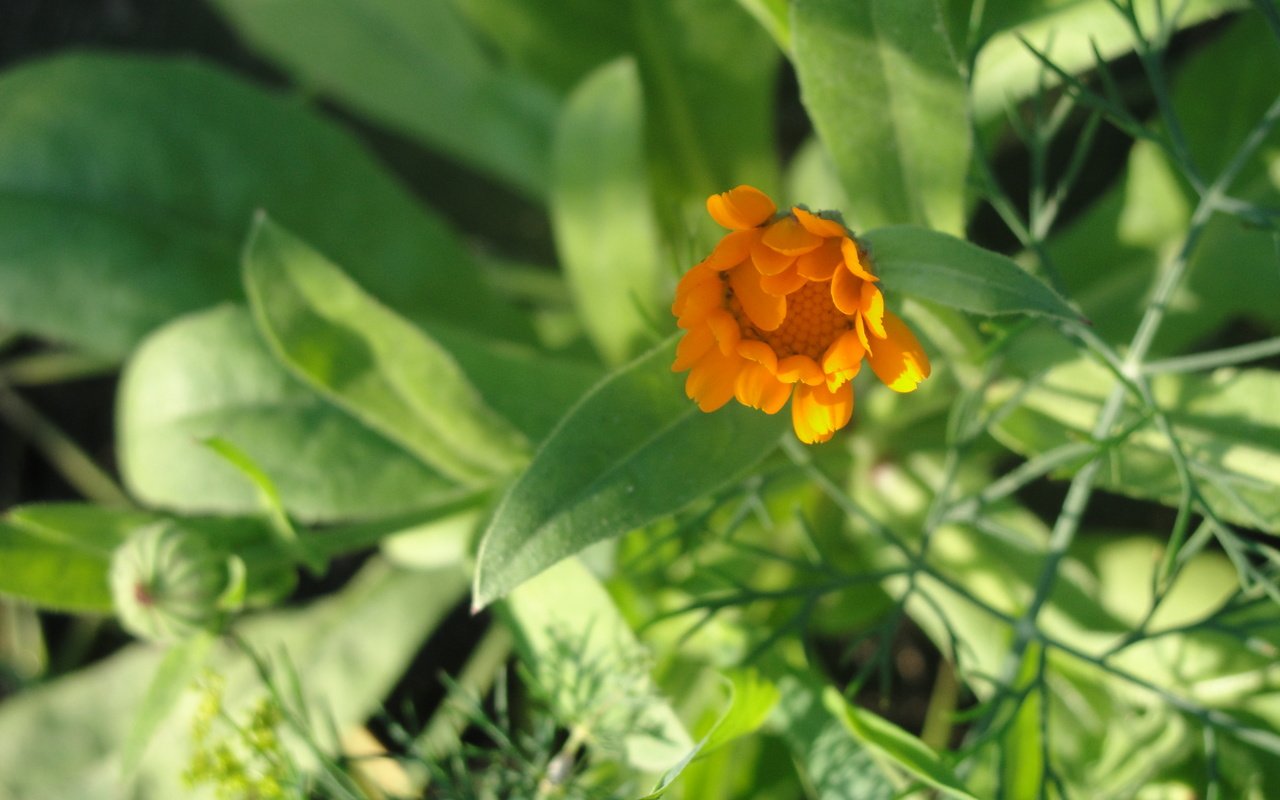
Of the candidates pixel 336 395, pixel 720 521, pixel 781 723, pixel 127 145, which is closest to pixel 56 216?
pixel 127 145

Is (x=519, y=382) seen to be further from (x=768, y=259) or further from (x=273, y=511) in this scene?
(x=768, y=259)

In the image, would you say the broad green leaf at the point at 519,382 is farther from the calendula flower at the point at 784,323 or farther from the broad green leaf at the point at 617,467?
the calendula flower at the point at 784,323

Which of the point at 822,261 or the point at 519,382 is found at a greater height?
the point at 822,261

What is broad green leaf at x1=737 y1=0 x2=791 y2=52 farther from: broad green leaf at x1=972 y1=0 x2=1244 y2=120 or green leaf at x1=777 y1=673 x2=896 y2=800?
green leaf at x1=777 y1=673 x2=896 y2=800

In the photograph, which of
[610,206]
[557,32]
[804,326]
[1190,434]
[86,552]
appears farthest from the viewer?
[557,32]

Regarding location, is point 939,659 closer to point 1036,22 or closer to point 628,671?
point 628,671

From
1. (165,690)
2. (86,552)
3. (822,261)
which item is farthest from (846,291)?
(86,552)
